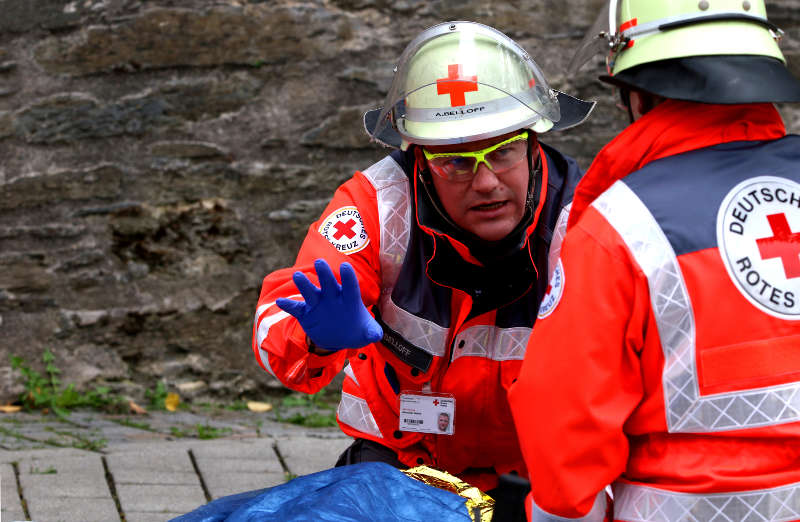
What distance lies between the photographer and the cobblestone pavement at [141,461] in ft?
10.1

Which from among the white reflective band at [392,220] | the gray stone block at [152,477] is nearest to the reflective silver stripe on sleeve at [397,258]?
the white reflective band at [392,220]

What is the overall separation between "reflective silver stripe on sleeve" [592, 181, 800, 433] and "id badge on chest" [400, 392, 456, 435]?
0.90 metres

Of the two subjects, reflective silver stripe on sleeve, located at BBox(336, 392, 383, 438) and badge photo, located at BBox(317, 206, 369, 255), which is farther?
reflective silver stripe on sleeve, located at BBox(336, 392, 383, 438)

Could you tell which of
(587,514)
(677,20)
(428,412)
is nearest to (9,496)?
(428,412)

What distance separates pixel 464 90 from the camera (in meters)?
2.41

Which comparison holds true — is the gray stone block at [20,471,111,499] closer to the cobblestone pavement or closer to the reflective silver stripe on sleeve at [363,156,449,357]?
the cobblestone pavement

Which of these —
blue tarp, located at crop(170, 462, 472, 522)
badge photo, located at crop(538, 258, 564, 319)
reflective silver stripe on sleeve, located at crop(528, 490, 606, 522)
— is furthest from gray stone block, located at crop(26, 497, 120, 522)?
badge photo, located at crop(538, 258, 564, 319)

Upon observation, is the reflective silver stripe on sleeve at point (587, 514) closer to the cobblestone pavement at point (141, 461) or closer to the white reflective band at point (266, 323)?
the white reflective band at point (266, 323)

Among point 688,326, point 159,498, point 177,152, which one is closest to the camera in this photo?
point 688,326

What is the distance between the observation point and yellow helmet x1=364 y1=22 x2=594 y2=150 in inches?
94.0

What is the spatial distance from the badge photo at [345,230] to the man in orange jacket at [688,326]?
0.80m

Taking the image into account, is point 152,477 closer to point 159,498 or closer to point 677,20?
point 159,498

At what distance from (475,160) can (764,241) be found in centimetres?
85

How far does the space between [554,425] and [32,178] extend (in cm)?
303
